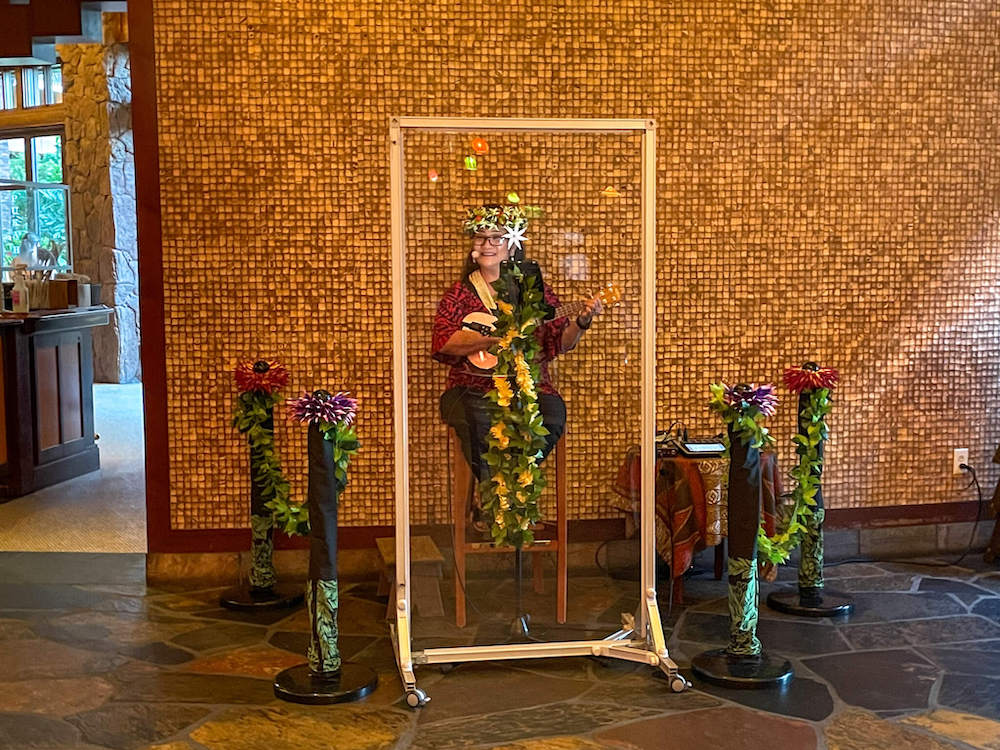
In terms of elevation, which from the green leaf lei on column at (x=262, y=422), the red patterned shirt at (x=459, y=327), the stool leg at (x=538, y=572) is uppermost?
the red patterned shirt at (x=459, y=327)

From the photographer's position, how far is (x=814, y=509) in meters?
4.35

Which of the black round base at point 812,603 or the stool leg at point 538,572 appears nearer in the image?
the stool leg at point 538,572

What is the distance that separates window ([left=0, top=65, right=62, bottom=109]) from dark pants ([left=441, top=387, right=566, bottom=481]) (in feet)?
29.6

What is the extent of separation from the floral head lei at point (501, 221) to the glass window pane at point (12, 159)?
942 cm

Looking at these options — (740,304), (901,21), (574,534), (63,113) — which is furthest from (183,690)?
(63,113)

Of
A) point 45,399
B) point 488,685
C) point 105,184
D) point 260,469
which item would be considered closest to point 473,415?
point 488,685

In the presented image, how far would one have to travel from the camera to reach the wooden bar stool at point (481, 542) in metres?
3.70

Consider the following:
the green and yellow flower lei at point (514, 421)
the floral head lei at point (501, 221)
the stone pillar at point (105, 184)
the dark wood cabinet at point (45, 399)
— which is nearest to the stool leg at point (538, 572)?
the green and yellow flower lei at point (514, 421)

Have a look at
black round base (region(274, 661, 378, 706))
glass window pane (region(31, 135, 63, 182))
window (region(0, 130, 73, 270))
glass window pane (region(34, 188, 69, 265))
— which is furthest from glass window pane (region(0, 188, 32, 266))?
black round base (region(274, 661, 378, 706))

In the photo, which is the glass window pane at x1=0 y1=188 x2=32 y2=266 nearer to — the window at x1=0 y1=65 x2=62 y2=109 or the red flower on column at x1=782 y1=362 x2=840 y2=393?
the window at x1=0 y1=65 x2=62 y2=109

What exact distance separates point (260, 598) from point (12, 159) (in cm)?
891

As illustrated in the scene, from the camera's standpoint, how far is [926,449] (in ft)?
16.8

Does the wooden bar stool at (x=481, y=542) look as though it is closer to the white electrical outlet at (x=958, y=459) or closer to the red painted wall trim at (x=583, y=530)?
the red painted wall trim at (x=583, y=530)

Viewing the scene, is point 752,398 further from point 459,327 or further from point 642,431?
point 459,327
